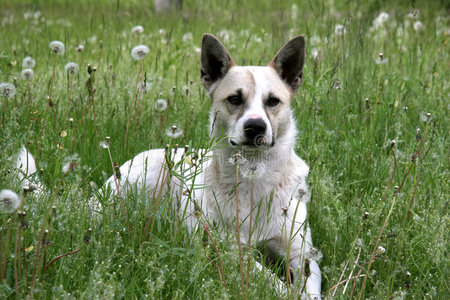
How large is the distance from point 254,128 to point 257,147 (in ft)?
0.48

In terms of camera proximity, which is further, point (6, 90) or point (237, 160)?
point (6, 90)

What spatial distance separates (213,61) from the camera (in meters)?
3.48

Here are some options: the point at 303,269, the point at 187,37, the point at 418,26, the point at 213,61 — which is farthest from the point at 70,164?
the point at 418,26

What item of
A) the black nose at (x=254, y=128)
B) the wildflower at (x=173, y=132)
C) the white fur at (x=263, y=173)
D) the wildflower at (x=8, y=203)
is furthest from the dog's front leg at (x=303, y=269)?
the wildflower at (x=8, y=203)

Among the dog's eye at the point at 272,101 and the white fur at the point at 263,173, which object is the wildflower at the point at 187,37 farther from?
the dog's eye at the point at 272,101

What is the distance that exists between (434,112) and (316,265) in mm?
2082

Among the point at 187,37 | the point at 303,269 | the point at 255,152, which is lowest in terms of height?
the point at 303,269

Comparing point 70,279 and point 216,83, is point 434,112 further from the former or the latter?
point 70,279

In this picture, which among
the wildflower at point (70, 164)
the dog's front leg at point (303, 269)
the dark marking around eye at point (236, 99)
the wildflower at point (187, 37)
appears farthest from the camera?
the wildflower at point (187, 37)

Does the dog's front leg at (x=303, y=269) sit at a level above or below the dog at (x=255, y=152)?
below

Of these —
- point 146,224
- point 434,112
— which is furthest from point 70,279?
point 434,112

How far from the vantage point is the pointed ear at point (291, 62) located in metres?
3.33

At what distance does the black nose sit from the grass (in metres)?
0.39

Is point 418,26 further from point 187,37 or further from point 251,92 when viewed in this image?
point 251,92
